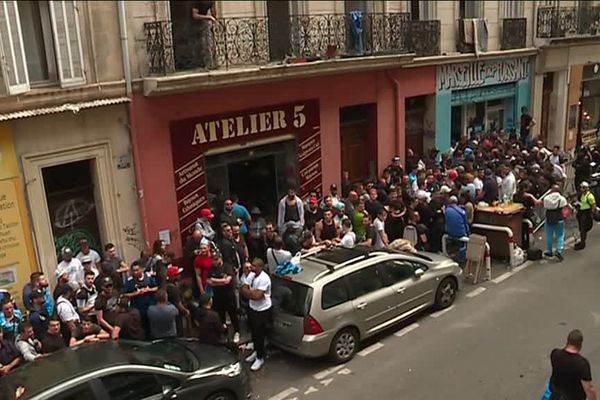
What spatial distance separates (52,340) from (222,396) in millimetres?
2400

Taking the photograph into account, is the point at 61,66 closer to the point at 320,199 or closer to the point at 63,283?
the point at 63,283

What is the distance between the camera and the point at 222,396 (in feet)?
26.6

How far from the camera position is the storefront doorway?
536 inches

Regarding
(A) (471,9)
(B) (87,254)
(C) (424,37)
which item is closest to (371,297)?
(B) (87,254)

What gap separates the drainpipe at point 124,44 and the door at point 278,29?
3372 millimetres

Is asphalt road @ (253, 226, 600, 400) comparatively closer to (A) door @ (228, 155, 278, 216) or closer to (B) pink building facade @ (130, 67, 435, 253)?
(B) pink building facade @ (130, 67, 435, 253)

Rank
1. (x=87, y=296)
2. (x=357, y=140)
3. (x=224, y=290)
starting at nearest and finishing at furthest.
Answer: (x=87, y=296), (x=224, y=290), (x=357, y=140)

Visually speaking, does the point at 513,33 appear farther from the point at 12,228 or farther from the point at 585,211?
the point at 12,228

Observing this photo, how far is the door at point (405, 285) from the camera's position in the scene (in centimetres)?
1048

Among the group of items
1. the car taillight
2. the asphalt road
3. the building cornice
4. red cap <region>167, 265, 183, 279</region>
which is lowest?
the asphalt road

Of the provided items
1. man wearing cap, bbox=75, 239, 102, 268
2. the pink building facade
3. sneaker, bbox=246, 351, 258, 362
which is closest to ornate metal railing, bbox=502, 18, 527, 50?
the pink building facade

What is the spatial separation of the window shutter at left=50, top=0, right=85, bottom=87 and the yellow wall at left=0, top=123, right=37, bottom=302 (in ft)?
4.40

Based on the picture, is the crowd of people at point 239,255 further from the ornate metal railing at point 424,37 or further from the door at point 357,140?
the ornate metal railing at point 424,37

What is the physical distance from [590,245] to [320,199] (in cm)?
618
